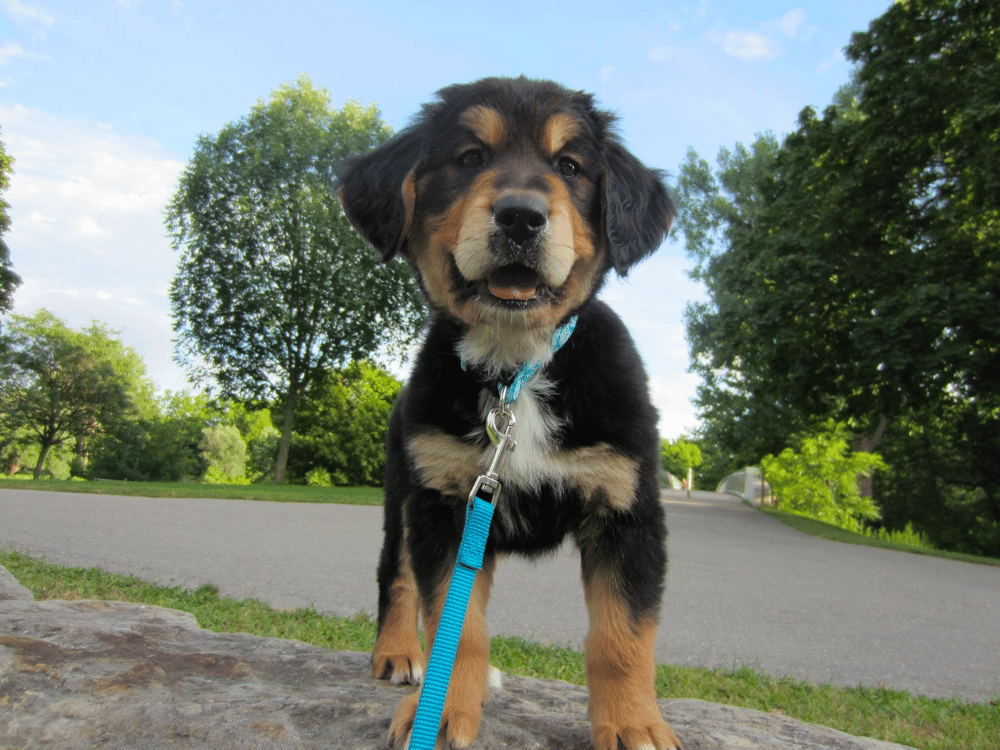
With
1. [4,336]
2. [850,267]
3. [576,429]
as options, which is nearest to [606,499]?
[576,429]

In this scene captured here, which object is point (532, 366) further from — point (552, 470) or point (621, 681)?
point (621, 681)

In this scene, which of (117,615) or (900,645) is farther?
(900,645)

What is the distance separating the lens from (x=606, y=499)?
101 inches

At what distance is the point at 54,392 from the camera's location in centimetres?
4231

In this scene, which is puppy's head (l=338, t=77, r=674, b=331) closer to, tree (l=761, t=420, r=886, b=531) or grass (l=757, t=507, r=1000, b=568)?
grass (l=757, t=507, r=1000, b=568)

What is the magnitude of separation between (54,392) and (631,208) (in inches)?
1858

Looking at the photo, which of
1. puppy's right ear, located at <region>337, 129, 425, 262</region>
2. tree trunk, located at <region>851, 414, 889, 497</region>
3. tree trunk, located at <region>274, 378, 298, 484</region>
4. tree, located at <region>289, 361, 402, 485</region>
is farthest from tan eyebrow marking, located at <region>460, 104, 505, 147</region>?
tree trunk, located at <region>851, 414, 889, 497</region>

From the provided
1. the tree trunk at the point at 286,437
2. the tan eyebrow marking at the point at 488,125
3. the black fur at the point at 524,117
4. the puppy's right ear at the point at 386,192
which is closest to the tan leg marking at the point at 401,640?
the puppy's right ear at the point at 386,192

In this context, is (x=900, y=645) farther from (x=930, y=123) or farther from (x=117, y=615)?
(x=930, y=123)

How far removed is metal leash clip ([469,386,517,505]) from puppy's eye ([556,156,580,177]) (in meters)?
0.93

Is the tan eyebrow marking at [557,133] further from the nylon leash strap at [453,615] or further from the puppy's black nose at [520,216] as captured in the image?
the nylon leash strap at [453,615]

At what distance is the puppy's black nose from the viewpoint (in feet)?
7.99

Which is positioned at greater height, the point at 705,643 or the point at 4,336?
the point at 4,336

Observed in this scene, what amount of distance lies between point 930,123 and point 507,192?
18.0 m
